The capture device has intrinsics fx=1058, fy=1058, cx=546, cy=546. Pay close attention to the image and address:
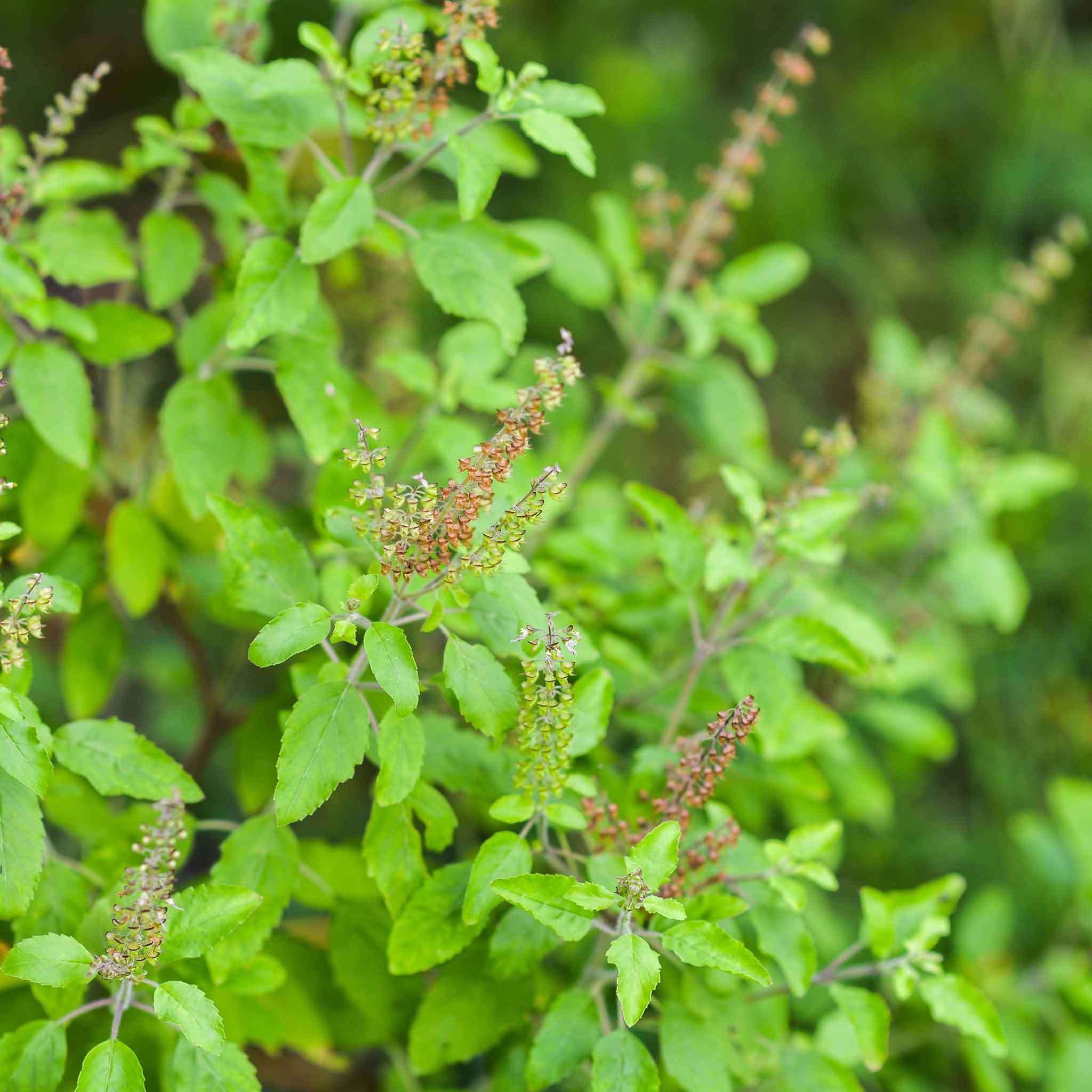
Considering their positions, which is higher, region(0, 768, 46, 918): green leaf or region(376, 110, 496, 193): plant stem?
region(376, 110, 496, 193): plant stem

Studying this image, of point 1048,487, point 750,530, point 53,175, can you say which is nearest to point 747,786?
point 750,530

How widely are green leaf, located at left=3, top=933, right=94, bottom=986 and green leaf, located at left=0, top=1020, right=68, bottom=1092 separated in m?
0.06

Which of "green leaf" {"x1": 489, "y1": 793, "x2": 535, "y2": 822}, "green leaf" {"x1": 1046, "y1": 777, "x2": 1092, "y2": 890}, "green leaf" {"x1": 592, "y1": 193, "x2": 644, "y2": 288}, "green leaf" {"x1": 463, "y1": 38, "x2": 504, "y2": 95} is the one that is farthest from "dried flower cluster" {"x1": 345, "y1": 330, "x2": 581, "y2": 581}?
"green leaf" {"x1": 1046, "y1": 777, "x2": 1092, "y2": 890}

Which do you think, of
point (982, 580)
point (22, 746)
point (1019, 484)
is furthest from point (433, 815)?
point (1019, 484)

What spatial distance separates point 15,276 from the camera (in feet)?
3.69

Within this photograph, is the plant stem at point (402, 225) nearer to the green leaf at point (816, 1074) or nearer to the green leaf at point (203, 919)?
the green leaf at point (203, 919)

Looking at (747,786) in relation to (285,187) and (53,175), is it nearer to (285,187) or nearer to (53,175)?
(285,187)

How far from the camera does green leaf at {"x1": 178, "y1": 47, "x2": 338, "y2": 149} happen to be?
1.14 m

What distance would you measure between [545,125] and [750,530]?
0.77 m

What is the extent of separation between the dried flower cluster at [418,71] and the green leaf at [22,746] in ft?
2.29

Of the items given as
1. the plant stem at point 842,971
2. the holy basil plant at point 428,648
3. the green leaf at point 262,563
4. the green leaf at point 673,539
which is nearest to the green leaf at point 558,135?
the holy basil plant at point 428,648

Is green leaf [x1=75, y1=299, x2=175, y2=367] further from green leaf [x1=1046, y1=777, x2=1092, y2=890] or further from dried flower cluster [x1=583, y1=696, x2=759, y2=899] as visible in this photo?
green leaf [x1=1046, y1=777, x2=1092, y2=890]

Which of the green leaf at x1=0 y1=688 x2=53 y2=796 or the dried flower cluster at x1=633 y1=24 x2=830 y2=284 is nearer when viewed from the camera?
the green leaf at x1=0 y1=688 x2=53 y2=796

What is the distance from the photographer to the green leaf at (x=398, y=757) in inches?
37.7
